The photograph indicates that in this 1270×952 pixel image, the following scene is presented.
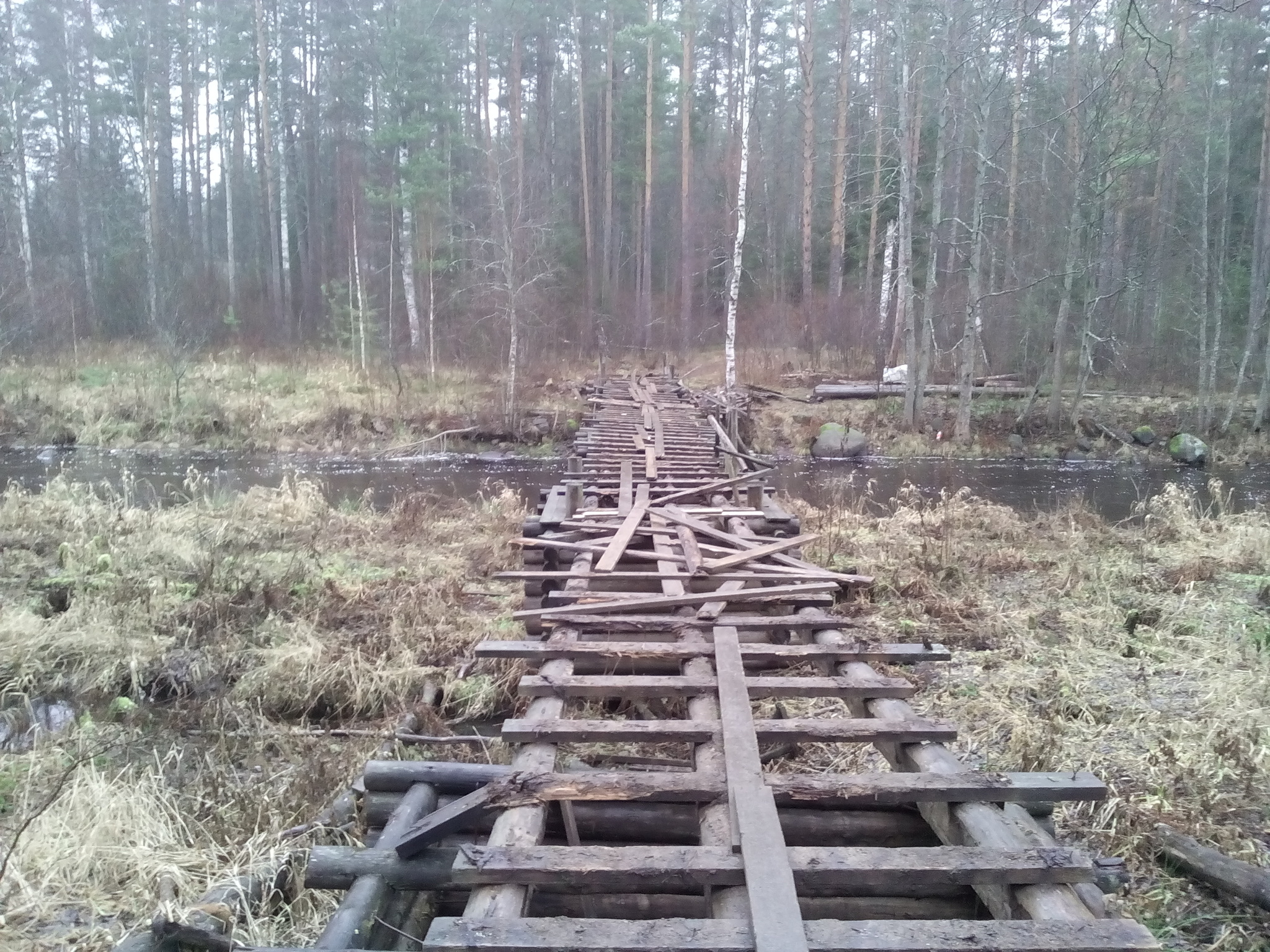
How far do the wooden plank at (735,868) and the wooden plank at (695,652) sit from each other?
157cm

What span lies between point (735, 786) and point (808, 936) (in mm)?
648

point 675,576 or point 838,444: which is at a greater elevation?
point 675,576

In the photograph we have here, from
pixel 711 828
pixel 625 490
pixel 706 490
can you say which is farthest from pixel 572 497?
pixel 711 828

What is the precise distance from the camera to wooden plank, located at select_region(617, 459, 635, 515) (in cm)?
711

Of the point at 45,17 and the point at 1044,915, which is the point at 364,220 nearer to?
the point at 45,17

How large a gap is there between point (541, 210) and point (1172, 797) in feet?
87.3

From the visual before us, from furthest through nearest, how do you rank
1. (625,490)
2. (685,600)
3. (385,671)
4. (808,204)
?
(808,204)
(625,490)
(385,671)
(685,600)

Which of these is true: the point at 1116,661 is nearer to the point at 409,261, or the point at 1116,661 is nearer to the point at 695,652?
the point at 695,652

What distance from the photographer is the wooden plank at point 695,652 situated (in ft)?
13.2

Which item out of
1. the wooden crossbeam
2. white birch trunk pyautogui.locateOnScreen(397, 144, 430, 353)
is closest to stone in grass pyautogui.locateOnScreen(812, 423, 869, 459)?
white birch trunk pyautogui.locateOnScreen(397, 144, 430, 353)

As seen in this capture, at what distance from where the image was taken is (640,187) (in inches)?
1387

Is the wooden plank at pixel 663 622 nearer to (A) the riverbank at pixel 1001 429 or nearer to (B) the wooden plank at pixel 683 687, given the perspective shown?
(B) the wooden plank at pixel 683 687

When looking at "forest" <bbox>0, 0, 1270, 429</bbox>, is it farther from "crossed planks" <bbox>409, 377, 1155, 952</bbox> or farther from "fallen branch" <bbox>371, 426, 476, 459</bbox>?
"crossed planks" <bbox>409, 377, 1155, 952</bbox>

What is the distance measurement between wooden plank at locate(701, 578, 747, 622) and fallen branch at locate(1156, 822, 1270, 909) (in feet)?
6.97
